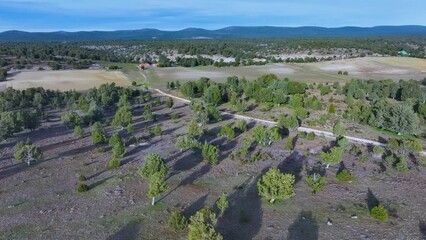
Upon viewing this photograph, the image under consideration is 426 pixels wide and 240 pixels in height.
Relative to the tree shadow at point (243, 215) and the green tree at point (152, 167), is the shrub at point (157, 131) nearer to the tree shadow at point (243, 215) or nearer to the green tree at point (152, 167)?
the green tree at point (152, 167)

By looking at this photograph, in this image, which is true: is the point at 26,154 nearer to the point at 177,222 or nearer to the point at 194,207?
the point at 194,207

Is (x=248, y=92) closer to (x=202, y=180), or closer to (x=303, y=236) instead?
(x=202, y=180)

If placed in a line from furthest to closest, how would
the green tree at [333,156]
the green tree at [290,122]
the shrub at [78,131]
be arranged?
1. the green tree at [290,122]
2. the shrub at [78,131]
3. the green tree at [333,156]

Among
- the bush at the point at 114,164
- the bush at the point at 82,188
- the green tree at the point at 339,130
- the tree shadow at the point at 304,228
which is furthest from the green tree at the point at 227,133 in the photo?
the bush at the point at 82,188

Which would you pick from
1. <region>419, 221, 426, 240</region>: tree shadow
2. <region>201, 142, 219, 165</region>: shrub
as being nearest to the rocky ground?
<region>419, 221, 426, 240</region>: tree shadow

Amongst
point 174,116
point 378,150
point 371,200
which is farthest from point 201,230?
point 174,116

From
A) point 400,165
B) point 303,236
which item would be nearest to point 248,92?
point 400,165
